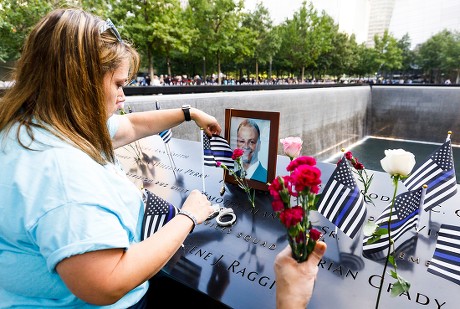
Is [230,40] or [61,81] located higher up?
[230,40]

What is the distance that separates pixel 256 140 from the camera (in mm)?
1984

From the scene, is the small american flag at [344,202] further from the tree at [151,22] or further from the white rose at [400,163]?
the tree at [151,22]

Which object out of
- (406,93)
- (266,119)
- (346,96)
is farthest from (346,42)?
(266,119)

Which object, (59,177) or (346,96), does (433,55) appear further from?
(59,177)

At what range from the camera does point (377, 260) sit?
1.34 metres

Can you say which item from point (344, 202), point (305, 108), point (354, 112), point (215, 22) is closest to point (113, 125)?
point (344, 202)

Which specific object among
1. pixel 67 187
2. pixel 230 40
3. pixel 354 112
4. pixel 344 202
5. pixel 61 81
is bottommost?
pixel 354 112

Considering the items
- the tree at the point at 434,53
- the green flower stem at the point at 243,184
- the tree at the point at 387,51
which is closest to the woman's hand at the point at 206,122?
the green flower stem at the point at 243,184

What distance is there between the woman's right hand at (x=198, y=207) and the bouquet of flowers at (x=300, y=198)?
16.9 inches

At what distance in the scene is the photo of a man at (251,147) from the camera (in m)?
1.99

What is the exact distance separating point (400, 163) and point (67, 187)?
107 centimetres

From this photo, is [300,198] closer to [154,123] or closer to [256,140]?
[256,140]

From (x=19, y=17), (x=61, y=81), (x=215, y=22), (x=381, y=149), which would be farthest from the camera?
(x=215, y=22)

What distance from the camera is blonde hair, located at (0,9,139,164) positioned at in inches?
35.2
